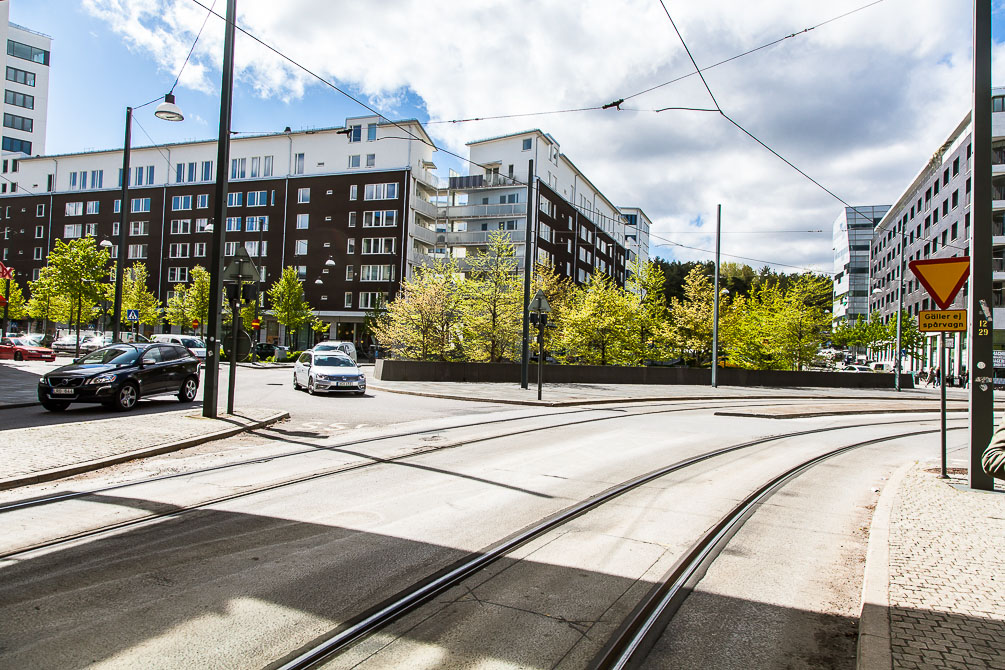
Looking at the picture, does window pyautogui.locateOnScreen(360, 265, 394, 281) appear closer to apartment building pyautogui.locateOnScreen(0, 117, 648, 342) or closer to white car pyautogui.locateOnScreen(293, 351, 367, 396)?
apartment building pyautogui.locateOnScreen(0, 117, 648, 342)

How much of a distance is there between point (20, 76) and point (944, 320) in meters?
89.3

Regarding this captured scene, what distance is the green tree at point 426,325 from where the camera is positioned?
30.3 m

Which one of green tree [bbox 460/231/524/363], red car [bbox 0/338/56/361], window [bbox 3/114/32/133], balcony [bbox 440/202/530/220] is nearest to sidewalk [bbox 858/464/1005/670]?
green tree [bbox 460/231/524/363]

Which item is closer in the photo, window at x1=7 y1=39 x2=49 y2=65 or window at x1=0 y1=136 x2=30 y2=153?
window at x1=7 y1=39 x2=49 y2=65

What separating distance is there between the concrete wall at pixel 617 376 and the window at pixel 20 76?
68549 mm

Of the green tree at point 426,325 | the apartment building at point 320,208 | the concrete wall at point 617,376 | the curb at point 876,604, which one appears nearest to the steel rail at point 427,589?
the curb at point 876,604

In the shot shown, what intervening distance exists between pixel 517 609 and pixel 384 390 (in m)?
20.1

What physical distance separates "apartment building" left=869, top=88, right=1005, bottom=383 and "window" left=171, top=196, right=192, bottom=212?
6212 cm

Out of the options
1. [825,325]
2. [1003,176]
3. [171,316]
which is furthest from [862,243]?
[171,316]

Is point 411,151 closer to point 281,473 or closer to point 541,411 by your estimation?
point 541,411

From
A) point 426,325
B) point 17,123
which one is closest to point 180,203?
point 17,123

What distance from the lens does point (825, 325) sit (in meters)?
39.2

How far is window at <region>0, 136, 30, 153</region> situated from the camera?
2872 inches

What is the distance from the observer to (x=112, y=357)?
14.9 meters
